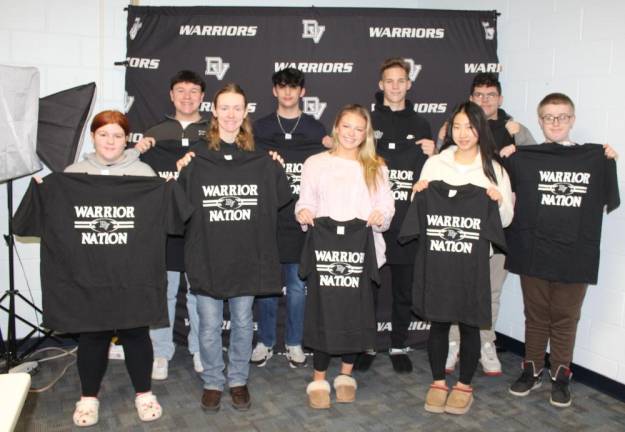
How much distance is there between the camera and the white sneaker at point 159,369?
3.41m

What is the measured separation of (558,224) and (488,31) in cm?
173

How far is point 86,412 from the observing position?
282 cm

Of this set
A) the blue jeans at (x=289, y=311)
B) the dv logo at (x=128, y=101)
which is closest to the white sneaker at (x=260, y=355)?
the blue jeans at (x=289, y=311)

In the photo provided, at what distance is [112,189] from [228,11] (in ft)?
6.07

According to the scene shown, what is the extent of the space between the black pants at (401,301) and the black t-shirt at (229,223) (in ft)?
3.24

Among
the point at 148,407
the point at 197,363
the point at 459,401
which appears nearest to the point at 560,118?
the point at 459,401

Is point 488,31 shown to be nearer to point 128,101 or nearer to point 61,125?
point 128,101

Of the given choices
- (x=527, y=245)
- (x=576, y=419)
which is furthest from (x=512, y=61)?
(x=576, y=419)

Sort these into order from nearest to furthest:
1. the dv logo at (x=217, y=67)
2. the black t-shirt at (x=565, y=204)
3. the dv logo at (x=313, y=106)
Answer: the black t-shirt at (x=565, y=204)
the dv logo at (x=217, y=67)
the dv logo at (x=313, y=106)

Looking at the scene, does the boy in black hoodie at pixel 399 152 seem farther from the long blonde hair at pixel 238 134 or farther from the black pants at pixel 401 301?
the long blonde hair at pixel 238 134

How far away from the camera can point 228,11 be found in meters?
3.97

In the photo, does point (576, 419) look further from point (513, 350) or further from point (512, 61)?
point (512, 61)

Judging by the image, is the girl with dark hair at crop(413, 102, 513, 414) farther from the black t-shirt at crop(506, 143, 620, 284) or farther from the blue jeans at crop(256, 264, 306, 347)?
the blue jeans at crop(256, 264, 306, 347)

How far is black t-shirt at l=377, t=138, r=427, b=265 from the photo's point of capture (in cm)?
349
